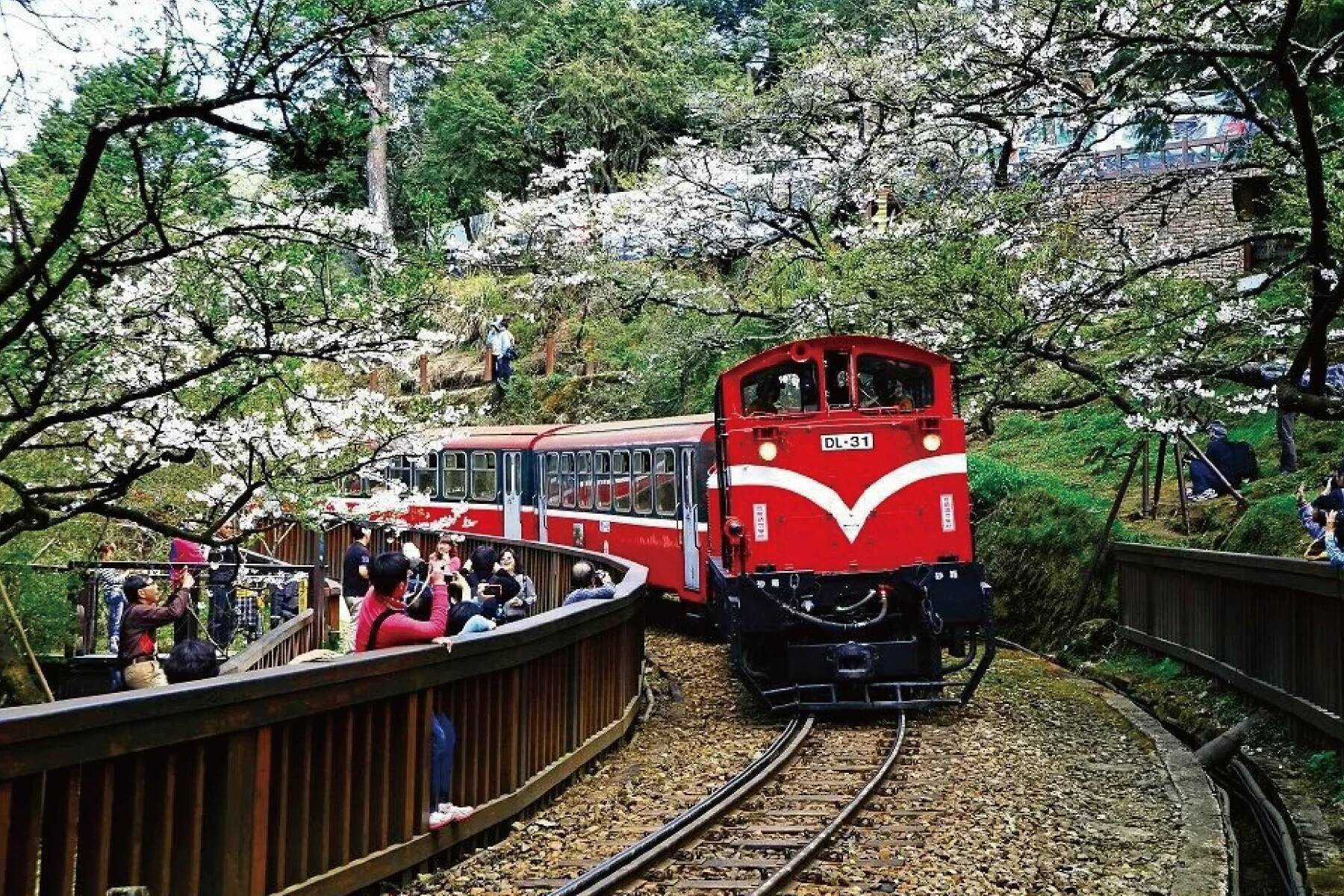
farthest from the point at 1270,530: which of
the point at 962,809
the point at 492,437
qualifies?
the point at 492,437

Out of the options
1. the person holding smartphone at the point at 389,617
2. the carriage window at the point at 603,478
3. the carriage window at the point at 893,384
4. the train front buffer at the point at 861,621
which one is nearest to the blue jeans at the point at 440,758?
the person holding smartphone at the point at 389,617

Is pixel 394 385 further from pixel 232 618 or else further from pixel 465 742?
pixel 465 742

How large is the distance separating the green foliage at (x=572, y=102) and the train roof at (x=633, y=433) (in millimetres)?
16849

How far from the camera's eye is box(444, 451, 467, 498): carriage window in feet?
88.0

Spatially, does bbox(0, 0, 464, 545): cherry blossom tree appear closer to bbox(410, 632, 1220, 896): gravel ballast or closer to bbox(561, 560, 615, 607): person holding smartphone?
bbox(561, 560, 615, 607): person holding smartphone

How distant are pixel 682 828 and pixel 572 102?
33268mm

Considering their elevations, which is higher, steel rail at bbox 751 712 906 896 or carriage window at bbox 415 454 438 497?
carriage window at bbox 415 454 438 497

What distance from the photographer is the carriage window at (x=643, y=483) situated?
18.9 meters

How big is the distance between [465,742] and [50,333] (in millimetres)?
3178

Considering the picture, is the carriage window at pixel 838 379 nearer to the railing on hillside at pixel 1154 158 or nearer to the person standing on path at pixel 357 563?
the person standing on path at pixel 357 563

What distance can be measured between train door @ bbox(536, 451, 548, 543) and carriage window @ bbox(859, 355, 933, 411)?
1106cm

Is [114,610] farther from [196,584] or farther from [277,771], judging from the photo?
[277,771]

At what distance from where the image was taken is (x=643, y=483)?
1916cm

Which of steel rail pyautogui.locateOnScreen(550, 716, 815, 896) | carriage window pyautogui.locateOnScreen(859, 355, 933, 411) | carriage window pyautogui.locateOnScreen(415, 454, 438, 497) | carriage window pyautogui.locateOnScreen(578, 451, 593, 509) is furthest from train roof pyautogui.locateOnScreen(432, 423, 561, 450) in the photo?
steel rail pyautogui.locateOnScreen(550, 716, 815, 896)
